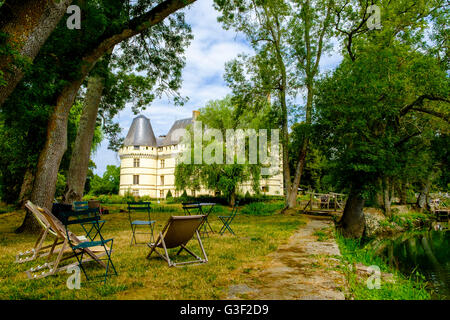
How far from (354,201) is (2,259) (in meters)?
11.3

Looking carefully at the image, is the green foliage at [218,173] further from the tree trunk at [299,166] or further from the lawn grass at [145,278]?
the lawn grass at [145,278]

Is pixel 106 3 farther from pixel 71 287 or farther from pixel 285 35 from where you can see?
pixel 285 35

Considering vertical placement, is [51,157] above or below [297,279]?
above

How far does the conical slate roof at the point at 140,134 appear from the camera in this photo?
1927 inches

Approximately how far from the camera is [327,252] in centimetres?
545

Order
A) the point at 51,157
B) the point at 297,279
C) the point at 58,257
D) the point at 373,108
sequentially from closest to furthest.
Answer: the point at 297,279 → the point at 58,257 → the point at 51,157 → the point at 373,108

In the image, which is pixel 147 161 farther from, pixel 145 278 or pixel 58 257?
pixel 145 278

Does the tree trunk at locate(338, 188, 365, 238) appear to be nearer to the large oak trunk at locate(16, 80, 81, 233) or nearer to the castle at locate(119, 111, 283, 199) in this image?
the large oak trunk at locate(16, 80, 81, 233)

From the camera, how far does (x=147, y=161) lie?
1891 inches

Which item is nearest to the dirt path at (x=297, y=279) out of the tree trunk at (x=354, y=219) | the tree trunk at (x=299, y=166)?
the tree trunk at (x=354, y=219)

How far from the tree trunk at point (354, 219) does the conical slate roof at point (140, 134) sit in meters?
42.2

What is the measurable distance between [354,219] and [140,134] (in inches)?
1720

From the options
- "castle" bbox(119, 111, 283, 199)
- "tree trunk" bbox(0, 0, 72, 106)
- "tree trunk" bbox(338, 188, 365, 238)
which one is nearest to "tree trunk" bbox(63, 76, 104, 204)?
"tree trunk" bbox(0, 0, 72, 106)

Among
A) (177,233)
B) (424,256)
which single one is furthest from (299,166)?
(177,233)
